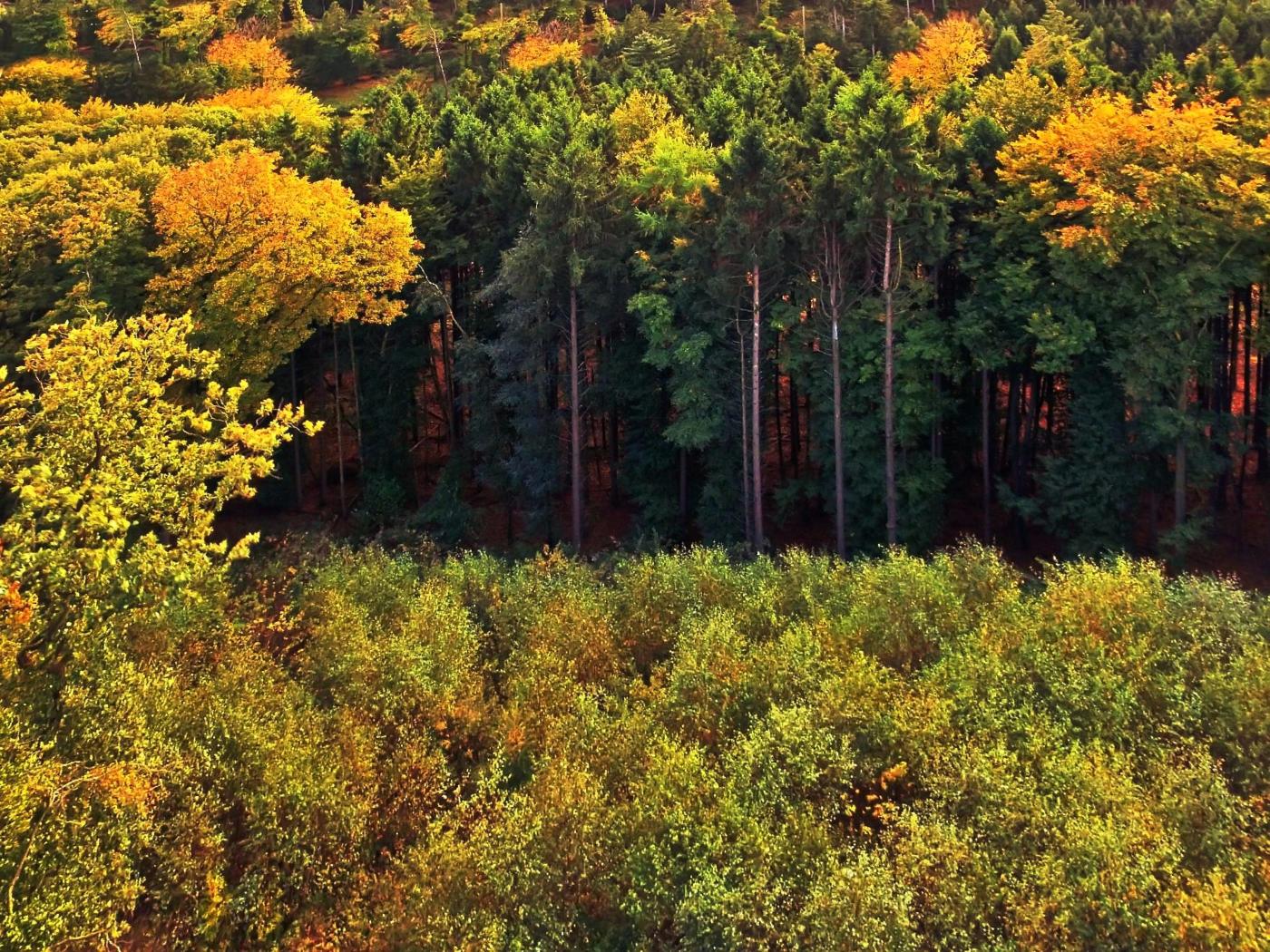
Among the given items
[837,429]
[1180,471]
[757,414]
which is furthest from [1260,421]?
[757,414]

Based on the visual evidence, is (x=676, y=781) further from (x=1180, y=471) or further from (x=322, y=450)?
(x=322, y=450)

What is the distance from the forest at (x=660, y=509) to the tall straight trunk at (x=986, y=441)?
14.7 inches

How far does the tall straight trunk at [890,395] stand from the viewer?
25875 millimetres

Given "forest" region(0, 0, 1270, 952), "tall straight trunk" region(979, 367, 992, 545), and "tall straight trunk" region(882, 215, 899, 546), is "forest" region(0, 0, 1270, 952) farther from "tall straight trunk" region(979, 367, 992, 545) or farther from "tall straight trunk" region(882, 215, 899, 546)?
"tall straight trunk" region(979, 367, 992, 545)

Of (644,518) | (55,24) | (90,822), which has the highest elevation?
(55,24)

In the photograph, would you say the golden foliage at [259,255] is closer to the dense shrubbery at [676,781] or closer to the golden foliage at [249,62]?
the dense shrubbery at [676,781]

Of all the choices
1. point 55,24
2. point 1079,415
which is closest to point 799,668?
point 1079,415

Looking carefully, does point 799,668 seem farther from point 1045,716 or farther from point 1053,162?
point 1053,162

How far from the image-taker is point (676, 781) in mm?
11078

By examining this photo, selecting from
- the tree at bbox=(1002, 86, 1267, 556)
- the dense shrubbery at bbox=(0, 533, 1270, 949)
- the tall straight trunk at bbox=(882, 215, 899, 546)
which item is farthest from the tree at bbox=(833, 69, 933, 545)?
the dense shrubbery at bbox=(0, 533, 1270, 949)

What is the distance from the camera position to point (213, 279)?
27609 mm

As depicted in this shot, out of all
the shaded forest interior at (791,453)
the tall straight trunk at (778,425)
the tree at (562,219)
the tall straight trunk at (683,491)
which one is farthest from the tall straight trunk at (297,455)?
the tall straight trunk at (778,425)

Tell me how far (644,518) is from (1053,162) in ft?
58.6

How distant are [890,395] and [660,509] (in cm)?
963
